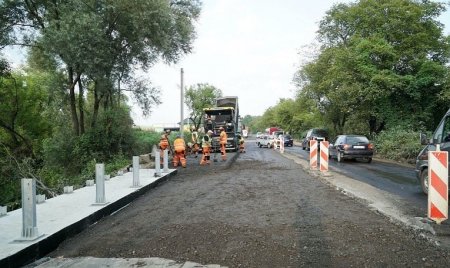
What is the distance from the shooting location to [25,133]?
3212 cm

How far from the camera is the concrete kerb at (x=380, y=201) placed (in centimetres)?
681

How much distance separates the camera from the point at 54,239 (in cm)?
627

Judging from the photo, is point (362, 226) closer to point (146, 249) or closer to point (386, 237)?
point (386, 237)

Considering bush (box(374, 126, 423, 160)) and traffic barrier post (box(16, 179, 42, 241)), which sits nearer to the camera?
traffic barrier post (box(16, 179, 42, 241))

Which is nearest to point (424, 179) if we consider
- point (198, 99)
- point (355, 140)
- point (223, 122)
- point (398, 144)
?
point (355, 140)

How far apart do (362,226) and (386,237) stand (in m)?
0.71

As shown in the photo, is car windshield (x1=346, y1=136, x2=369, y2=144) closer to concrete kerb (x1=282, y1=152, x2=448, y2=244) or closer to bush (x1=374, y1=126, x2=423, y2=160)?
bush (x1=374, y1=126, x2=423, y2=160)

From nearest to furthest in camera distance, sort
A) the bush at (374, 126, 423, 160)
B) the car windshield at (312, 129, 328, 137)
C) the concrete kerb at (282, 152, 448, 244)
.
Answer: the concrete kerb at (282, 152, 448, 244) < the bush at (374, 126, 423, 160) < the car windshield at (312, 129, 328, 137)

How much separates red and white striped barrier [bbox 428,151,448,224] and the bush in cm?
1780

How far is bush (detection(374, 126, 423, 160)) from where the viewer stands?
80.1 feet

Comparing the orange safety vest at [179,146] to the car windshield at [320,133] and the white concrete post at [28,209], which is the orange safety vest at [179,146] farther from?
the car windshield at [320,133]

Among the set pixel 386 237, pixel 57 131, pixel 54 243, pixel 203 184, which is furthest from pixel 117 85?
pixel 386 237

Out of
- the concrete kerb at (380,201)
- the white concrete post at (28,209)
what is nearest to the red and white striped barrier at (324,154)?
the concrete kerb at (380,201)

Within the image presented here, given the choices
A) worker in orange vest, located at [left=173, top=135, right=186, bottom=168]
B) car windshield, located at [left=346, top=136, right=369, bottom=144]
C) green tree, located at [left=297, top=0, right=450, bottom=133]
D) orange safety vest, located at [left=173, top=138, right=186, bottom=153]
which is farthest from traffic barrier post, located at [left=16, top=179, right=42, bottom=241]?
green tree, located at [left=297, top=0, right=450, bottom=133]
